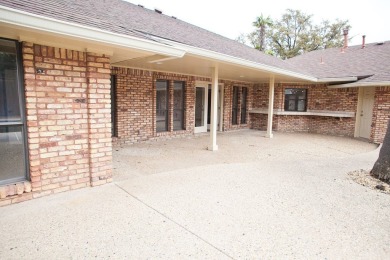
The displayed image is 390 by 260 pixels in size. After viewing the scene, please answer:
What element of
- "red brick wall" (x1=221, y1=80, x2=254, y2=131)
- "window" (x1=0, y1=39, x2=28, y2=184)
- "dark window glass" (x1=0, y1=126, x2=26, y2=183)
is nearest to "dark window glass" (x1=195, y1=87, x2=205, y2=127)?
"red brick wall" (x1=221, y1=80, x2=254, y2=131)

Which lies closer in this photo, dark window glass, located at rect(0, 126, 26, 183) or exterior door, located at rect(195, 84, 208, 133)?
dark window glass, located at rect(0, 126, 26, 183)

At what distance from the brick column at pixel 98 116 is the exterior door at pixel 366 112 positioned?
10.0 m

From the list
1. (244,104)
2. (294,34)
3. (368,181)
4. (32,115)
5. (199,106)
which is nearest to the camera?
(32,115)

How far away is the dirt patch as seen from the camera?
3972 mm

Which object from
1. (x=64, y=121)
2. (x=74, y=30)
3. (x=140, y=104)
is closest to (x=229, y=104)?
(x=140, y=104)

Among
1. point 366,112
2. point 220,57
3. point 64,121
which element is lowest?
point 64,121

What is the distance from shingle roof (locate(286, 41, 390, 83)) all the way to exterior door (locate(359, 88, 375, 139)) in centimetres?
70

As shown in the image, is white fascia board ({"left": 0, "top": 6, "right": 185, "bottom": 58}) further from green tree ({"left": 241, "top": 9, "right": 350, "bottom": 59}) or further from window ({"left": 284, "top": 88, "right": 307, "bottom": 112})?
green tree ({"left": 241, "top": 9, "right": 350, "bottom": 59})

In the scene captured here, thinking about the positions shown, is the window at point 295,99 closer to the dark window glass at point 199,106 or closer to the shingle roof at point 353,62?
the shingle roof at point 353,62

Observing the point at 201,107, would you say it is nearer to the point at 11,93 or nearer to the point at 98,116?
the point at 98,116

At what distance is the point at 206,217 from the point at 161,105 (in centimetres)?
584

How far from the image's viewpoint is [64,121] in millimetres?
3314

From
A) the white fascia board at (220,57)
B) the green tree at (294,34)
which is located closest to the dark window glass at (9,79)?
the white fascia board at (220,57)

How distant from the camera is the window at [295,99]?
37.6 feet
